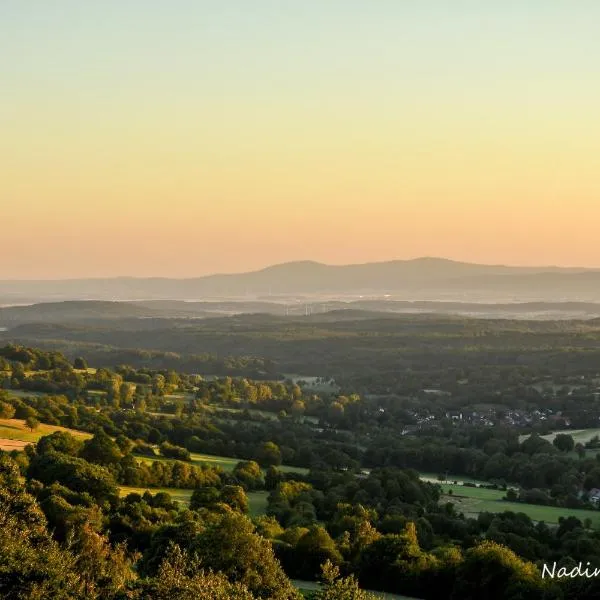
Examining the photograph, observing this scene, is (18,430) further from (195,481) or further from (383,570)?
(383,570)

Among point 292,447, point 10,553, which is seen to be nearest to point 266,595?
point 10,553

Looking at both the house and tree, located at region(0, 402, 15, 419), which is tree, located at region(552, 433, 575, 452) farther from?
tree, located at region(0, 402, 15, 419)

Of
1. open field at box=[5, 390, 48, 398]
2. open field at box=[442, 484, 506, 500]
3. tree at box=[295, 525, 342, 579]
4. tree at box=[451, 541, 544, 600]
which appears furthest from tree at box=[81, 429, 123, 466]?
open field at box=[5, 390, 48, 398]

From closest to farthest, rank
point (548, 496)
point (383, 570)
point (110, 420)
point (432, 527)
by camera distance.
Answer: point (383, 570) → point (432, 527) → point (548, 496) → point (110, 420)

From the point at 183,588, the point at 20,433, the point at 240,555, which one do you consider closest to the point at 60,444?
the point at 20,433

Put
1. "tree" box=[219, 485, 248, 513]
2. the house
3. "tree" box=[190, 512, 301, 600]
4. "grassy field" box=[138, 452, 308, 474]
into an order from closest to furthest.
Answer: "tree" box=[190, 512, 301, 600] → "tree" box=[219, 485, 248, 513] → the house → "grassy field" box=[138, 452, 308, 474]

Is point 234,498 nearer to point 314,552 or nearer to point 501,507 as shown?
point 314,552
